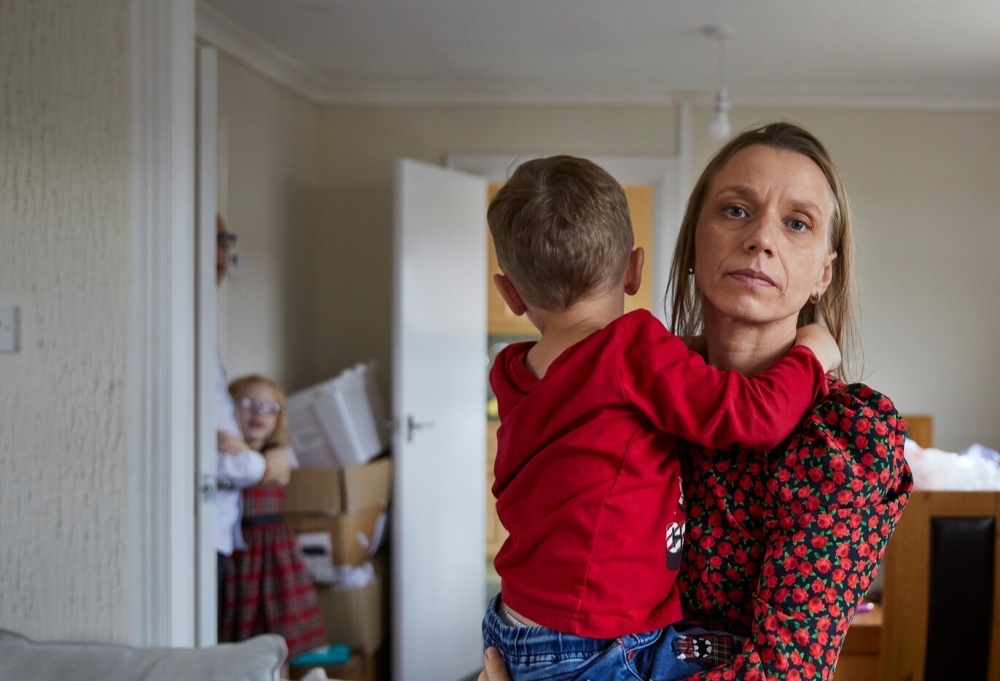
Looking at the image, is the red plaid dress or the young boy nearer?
the young boy

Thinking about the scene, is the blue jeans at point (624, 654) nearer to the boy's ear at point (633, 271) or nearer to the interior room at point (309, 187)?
the boy's ear at point (633, 271)

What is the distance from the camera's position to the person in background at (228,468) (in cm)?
306

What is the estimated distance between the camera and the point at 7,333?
199cm

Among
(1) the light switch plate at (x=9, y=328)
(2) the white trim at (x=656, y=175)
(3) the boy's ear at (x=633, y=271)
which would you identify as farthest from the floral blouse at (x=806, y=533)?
(2) the white trim at (x=656, y=175)

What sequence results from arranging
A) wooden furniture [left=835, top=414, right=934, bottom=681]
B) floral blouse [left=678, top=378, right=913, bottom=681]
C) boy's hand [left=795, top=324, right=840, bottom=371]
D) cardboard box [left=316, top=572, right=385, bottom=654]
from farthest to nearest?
1. cardboard box [left=316, top=572, right=385, bottom=654]
2. wooden furniture [left=835, top=414, right=934, bottom=681]
3. boy's hand [left=795, top=324, right=840, bottom=371]
4. floral blouse [left=678, top=378, right=913, bottom=681]

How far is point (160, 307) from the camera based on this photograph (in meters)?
2.05

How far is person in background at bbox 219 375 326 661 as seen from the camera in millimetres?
3240

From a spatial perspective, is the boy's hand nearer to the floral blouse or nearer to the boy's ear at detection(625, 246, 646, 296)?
the floral blouse

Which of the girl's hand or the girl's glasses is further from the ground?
the girl's glasses

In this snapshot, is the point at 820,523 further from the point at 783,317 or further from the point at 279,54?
the point at 279,54

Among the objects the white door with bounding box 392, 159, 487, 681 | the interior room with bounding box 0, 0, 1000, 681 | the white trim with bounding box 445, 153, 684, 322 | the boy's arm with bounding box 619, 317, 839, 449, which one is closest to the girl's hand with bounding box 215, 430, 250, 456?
the interior room with bounding box 0, 0, 1000, 681

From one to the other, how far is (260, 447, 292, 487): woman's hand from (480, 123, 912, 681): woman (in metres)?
2.46

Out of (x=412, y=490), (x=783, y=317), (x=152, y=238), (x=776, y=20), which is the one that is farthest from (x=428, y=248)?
(x=783, y=317)

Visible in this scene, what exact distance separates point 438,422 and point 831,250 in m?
3.22
